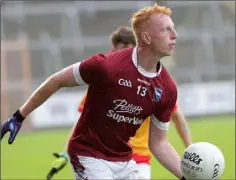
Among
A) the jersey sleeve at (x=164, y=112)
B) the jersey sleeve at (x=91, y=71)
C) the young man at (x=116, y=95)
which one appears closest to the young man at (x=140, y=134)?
the jersey sleeve at (x=164, y=112)

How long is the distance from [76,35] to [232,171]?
499 inches

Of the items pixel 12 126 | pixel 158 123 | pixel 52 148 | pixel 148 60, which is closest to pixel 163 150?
pixel 158 123

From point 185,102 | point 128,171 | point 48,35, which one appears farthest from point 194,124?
point 128,171

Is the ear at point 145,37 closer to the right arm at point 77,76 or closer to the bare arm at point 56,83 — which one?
the right arm at point 77,76

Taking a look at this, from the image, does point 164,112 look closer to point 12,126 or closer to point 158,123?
point 158,123

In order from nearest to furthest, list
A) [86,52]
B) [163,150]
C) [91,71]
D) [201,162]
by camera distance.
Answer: [201,162] < [91,71] < [163,150] < [86,52]

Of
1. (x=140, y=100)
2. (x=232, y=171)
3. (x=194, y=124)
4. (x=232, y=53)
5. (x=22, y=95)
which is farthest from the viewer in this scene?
(x=232, y=53)

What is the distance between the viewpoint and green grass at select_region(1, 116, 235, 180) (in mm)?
12383

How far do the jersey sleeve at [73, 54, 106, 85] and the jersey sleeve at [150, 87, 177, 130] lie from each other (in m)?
0.55

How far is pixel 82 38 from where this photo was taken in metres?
23.1

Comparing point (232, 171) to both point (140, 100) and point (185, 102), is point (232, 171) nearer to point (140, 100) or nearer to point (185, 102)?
point (140, 100)

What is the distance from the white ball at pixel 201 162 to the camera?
16.7 ft

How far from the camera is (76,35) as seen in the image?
76.5 feet

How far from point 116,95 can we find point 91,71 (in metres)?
0.27
